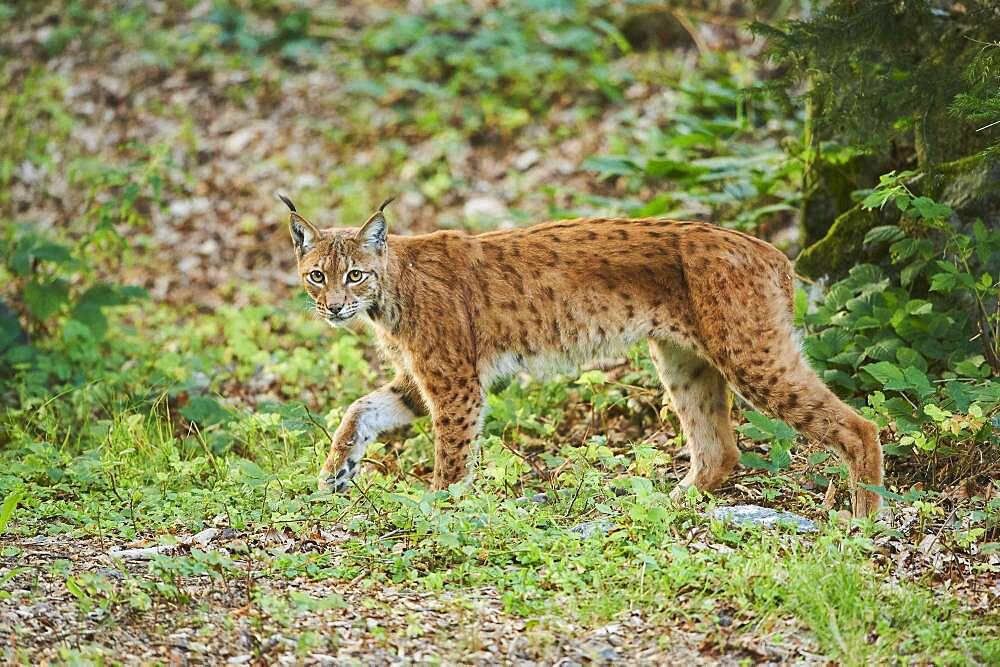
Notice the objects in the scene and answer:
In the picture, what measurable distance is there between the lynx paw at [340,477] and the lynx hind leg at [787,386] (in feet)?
6.31

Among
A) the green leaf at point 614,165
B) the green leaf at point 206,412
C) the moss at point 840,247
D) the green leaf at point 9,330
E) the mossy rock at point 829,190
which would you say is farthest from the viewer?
the green leaf at point 614,165

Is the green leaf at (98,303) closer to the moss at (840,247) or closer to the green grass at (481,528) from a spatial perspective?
the green grass at (481,528)

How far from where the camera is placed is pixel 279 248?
1062 cm

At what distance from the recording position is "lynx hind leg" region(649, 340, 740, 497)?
616 cm

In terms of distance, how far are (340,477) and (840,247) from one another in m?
3.15

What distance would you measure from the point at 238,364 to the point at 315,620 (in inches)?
177

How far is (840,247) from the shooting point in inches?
276

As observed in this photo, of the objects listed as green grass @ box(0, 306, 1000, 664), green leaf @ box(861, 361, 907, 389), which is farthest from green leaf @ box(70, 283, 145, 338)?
green leaf @ box(861, 361, 907, 389)

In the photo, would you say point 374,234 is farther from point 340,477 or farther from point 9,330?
point 9,330

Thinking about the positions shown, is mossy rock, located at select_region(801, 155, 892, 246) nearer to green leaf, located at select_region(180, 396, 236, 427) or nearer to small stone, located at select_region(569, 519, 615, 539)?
small stone, located at select_region(569, 519, 615, 539)

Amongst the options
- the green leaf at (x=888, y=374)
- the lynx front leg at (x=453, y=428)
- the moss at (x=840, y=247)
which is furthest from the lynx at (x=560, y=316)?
the moss at (x=840, y=247)

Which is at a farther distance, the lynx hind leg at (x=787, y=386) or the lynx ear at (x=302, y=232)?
the lynx ear at (x=302, y=232)

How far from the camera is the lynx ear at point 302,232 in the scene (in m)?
6.00

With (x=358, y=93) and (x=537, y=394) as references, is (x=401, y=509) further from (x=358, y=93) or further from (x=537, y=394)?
(x=358, y=93)
